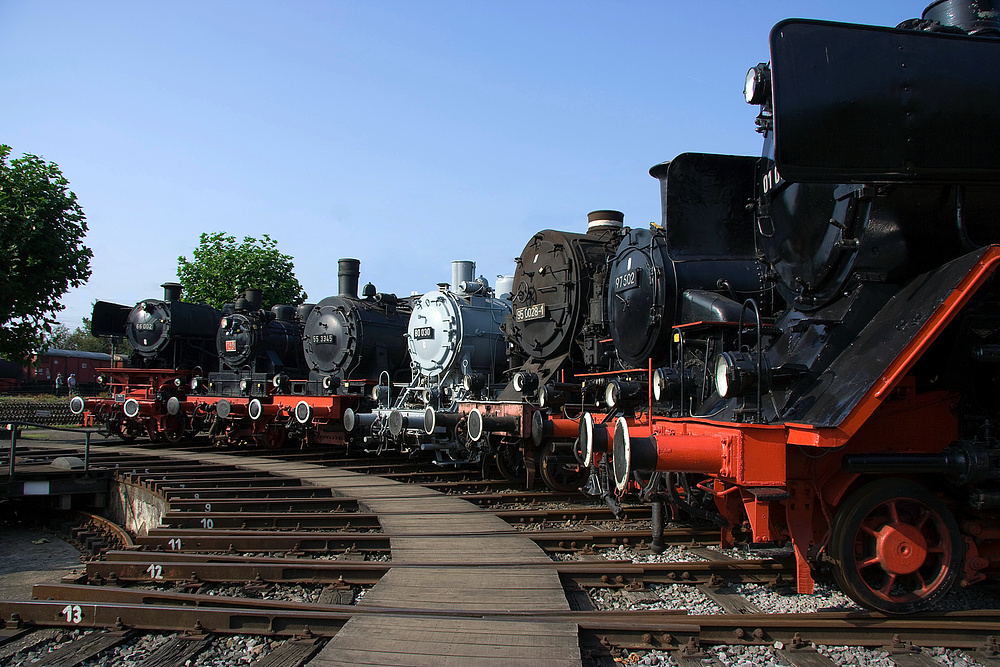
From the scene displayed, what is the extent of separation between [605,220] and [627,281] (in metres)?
2.48

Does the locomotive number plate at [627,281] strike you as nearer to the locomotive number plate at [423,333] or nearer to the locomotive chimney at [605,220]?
the locomotive chimney at [605,220]

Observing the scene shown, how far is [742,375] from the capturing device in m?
3.75

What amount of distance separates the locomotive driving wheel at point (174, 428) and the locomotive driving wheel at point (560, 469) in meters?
9.97

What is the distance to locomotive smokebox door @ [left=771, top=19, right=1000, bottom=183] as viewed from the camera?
3.46 m

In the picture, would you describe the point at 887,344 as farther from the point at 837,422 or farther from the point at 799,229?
the point at 799,229

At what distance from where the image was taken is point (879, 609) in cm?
366

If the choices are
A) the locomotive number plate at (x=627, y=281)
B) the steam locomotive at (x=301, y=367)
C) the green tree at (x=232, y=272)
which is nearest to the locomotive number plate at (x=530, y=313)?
the locomotive number plate at (x=627, y=281)

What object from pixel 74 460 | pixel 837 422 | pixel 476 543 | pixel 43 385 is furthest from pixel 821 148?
pixel 43 385

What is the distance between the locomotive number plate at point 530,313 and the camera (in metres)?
8.24

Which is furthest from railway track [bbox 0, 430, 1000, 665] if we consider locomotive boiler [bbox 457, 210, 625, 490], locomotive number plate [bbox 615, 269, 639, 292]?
locomotive number plate [bbox 615, 269, 639, 292]

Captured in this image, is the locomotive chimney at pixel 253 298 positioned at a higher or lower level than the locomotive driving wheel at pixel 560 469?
higher

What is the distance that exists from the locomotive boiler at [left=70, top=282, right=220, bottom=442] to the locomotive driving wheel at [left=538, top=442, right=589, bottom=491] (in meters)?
9.54

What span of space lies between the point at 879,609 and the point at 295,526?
4954 mm

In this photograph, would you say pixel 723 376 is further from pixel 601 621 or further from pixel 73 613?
pixel 73 613
